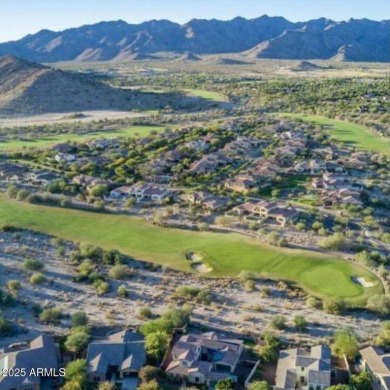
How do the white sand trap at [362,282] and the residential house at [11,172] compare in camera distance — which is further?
the residential house at [11,172]

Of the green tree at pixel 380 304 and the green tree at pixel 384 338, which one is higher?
the green tree at pixel 380 304

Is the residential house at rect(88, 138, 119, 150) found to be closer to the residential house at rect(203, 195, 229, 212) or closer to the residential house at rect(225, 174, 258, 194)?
the residential house at rect(225, 174, 258, 194)

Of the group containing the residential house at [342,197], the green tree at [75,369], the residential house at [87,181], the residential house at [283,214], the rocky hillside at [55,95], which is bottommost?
the green tree at [75,369]

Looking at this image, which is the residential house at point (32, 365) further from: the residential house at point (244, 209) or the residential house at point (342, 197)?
the residential house at point (342, 197)

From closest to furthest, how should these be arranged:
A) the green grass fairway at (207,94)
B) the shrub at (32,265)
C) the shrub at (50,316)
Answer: the shrub at (50,316)
the shrub at (32,265)
the green grass fairway at (207,94)

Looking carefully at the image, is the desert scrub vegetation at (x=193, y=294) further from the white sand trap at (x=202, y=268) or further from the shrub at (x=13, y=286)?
the shrub at (x=13, y=286)

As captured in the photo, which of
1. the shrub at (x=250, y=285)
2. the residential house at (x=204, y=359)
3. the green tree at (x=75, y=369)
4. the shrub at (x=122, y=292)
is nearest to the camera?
the green tree at (x=75, y=369)

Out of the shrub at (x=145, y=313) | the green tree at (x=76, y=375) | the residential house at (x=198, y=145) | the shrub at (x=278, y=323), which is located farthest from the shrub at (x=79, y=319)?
the residential house at (x=198, y=145)
